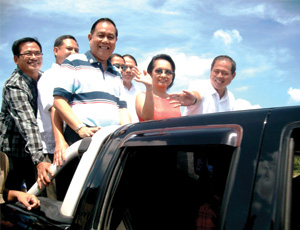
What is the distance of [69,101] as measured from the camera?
2551mm

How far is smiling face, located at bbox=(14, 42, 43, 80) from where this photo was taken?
3127 millimetres

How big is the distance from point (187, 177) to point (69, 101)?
4.01 ft

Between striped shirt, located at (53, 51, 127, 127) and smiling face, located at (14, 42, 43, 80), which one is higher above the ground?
smiling face, located at (14, 42, 43, 80)

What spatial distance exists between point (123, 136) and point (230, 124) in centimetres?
58

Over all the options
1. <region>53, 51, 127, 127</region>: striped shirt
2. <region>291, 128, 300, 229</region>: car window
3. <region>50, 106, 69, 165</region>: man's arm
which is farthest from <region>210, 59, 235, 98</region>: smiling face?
<region>291, 128, 300, 229</region>: car window

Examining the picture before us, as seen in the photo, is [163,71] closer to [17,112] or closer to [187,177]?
[17,112]

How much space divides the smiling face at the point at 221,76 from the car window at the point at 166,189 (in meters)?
1.91

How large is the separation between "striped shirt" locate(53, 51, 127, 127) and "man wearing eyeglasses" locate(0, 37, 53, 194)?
41 cm

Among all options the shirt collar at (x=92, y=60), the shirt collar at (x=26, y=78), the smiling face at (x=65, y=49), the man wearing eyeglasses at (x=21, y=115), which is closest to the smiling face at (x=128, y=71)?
the smiling face at (x=65, y=49)

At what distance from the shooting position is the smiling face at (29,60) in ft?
10.3

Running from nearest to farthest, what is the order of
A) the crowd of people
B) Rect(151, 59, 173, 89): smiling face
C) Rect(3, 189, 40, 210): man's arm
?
Rect(3, 189, 40, 210): man's arm → the crowd of people → Rect(151, 59, 173, 89): smiling face

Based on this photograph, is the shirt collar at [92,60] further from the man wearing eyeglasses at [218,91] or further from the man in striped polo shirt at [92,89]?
the man wearing eyeglasses at [218,91]

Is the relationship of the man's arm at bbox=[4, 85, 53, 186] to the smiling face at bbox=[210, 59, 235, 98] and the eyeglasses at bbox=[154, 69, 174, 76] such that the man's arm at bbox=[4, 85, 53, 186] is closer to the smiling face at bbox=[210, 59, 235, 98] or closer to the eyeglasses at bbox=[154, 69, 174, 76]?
the eyeglasses at bbox=[154, 69, 174, 76]

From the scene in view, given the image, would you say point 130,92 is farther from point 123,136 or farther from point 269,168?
point 269,168
